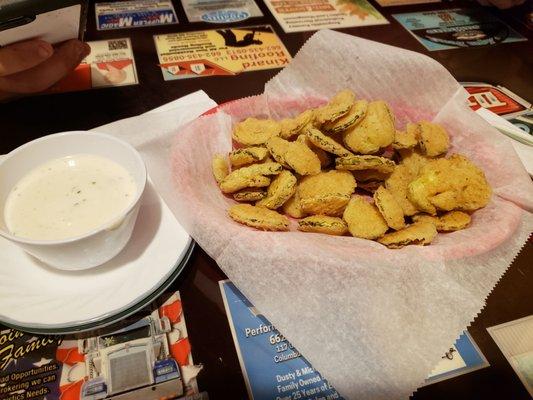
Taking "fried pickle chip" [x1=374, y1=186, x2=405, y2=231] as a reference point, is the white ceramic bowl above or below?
below

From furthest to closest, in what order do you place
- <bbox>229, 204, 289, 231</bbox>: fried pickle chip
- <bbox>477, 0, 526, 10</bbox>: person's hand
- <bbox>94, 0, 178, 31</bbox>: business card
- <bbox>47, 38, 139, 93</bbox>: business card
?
<bbox>477, 0, 526, 10</bbox>: person's hand < <bbox>94, 0, 178, 31</bbox>: business card < <bbox>47, 38, 139, 93</bbox>: business card < <bbox>229, 204, 289, 231</bbox>: fried pickle chip

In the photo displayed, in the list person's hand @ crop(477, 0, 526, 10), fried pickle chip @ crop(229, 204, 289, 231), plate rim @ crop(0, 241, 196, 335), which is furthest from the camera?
person's hand @ crop(477, 0, 526, 10)

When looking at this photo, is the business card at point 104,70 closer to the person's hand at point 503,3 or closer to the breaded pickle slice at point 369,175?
the breaded pickle slice at point 369,175

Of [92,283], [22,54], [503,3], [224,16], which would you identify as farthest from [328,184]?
[503,3]

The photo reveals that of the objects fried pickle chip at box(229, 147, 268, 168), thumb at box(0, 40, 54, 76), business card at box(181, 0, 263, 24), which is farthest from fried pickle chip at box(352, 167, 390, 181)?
business card at box(181, 0, 263, 24)

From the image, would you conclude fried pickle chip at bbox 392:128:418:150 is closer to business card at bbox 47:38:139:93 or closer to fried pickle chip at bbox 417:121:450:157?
fried pickle chip at bbox 417:121:450:157

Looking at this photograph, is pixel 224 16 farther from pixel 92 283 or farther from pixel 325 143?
pixel 92 283

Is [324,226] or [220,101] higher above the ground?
[324,226]
